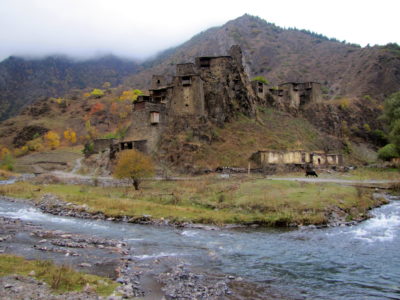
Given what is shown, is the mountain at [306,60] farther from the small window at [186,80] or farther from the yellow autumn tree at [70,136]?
the small window at [186,80]

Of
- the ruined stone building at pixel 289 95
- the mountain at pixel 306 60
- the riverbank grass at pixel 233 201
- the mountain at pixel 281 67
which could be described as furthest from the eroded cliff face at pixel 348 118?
the riverbank grass at pixel 233 201

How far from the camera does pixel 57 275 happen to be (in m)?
12.3

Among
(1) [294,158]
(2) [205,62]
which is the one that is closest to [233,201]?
(1) [294,158]

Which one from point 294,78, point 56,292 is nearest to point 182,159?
point 56,292

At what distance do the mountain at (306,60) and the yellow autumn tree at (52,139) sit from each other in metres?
53.2

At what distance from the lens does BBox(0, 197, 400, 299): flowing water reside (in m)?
13.6

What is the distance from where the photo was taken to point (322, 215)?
80.7 feet

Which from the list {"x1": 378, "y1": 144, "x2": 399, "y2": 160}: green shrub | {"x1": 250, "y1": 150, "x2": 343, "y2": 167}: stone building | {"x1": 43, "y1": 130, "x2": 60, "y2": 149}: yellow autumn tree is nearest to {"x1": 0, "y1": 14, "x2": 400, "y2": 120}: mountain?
{"x1": 378, "y1": 144, "x2": 399, "y2": 160}: green shrub

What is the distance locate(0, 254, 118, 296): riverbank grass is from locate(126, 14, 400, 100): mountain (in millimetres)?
100595

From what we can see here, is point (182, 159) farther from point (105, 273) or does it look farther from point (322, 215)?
point (105, 273)

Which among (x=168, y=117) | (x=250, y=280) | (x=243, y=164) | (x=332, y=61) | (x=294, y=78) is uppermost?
(x=332, y=61)

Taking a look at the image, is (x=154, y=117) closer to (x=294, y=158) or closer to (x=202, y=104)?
(x=202, y=104)

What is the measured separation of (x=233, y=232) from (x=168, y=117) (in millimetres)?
32735

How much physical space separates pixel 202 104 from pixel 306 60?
108m
